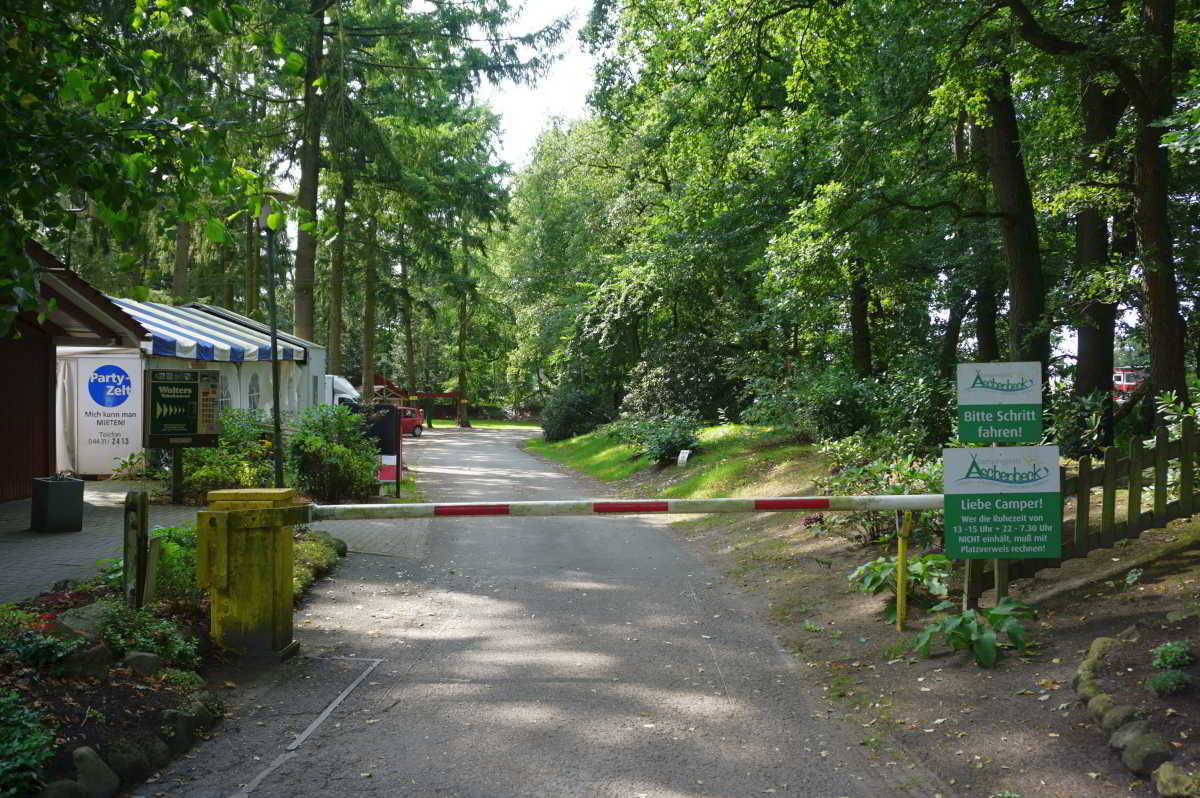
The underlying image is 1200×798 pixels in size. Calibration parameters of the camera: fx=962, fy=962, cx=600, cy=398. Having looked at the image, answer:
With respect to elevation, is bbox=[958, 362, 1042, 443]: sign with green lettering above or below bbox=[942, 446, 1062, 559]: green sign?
above

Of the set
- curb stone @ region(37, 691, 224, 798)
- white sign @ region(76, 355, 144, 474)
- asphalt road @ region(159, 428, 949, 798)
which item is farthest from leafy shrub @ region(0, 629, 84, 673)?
white sign @ region(76, 355, 144, 474)

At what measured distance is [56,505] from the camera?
1173 cm

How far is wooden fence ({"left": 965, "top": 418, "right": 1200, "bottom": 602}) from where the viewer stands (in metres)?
7.09

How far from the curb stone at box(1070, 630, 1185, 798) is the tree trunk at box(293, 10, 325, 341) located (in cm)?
1805

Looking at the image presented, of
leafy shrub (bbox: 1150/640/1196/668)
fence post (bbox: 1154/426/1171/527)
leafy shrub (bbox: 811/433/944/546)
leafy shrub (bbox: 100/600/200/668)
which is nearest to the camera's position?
leafy shrub (bbox: 1150/640/1196/668)

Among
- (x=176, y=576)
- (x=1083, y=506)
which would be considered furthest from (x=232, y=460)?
(x=1083, y=506)

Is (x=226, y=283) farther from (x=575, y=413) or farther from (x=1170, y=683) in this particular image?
(x=1170, y=683)

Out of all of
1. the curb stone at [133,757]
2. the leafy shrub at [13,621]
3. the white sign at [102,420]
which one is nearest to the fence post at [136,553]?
the leafy shrub at [13,621]

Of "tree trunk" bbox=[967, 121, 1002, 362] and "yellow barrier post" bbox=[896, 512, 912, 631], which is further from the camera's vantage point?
"tree trunk" bbox=[967, 121, 1002, 362]

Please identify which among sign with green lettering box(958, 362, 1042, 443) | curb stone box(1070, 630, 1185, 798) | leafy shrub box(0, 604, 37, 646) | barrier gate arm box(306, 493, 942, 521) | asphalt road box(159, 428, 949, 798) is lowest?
asphalt road box(159, 428, 949, 798)

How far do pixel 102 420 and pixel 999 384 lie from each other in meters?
17.5

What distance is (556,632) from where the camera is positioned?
8.02 metres

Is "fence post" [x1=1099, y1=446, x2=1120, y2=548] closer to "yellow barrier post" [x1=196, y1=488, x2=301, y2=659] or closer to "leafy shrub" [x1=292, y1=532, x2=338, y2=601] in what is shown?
"yellow barrier post" [x1=196, y1=488, x2=301, y2=659]

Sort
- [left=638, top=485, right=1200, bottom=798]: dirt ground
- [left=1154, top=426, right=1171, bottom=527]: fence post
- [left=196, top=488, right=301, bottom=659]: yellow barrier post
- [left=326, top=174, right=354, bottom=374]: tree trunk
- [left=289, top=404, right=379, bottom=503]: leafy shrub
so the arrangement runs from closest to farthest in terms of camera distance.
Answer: [left=638, top=485, right=1200, bottom=798]: dirt ground → [left=196, top=488, right=301, bottom=659]: yellow barrier post → [left=1154, top=426, right=1171, bottom=527]: fence post → [left=289, top=404, right=379, bottom=503]: leafy shrub → [left=326, top=174, right=354, bottom=374]: tree trunk
